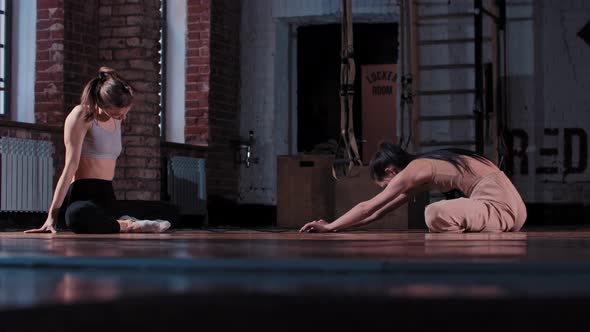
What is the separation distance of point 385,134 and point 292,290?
8879 millimetres

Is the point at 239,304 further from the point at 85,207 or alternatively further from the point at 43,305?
the point at 85,207

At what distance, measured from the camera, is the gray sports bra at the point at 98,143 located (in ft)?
16.9

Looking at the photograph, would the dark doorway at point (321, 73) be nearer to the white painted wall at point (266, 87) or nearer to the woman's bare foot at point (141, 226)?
the white painted wall at point (266, 87)

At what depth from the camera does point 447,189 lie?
5.15 meters

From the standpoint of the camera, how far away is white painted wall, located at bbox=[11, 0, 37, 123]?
7.62 meters

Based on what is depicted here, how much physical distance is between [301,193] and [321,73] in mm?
2350

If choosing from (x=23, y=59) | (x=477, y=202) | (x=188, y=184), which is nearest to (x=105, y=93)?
(x=477, y=202)

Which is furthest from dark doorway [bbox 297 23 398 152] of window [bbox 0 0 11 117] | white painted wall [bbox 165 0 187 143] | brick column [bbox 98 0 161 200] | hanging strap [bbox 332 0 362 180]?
hanging strap [bbox 332 0 362 180]

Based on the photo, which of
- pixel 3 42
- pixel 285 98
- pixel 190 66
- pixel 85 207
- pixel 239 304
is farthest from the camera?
pixel 285 98

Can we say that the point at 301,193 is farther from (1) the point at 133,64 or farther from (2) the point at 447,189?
(2) the point at 447,189

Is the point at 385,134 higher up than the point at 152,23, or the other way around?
the point at 152,23

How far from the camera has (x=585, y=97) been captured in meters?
9.58

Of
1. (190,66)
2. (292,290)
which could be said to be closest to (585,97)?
(190,66)

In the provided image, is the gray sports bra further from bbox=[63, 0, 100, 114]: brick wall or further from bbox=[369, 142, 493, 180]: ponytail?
bbox=[63, 0, 100, 114]: brick wall
